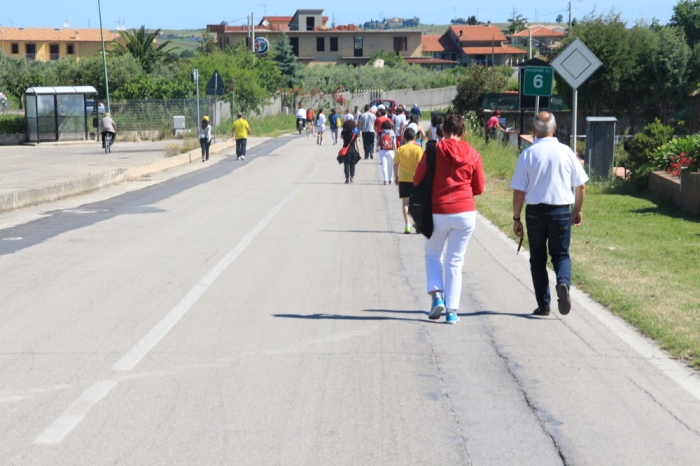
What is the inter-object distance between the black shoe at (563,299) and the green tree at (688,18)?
7441cm

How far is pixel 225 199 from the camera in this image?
20156mm

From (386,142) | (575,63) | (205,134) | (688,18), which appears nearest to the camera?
(575,63)

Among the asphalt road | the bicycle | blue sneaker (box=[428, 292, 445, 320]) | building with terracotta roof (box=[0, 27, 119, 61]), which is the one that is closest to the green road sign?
the asphalt road

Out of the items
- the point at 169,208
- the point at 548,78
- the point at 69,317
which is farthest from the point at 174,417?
the point at 548,78

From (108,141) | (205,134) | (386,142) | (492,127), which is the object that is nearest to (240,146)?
(205,134)

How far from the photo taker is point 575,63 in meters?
14.4

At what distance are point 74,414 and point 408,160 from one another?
28.8 feet

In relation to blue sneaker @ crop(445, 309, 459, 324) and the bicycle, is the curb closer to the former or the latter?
the bicycle

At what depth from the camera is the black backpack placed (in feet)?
26.7

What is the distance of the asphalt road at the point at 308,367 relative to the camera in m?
5.07

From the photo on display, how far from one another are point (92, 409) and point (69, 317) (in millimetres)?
2854

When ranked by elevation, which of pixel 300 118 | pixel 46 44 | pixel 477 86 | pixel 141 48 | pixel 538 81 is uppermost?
pixel 46 44

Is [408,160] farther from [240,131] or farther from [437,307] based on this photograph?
[240,131]

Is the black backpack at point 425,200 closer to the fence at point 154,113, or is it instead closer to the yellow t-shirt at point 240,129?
the yellow t-shirt at point 240,129
